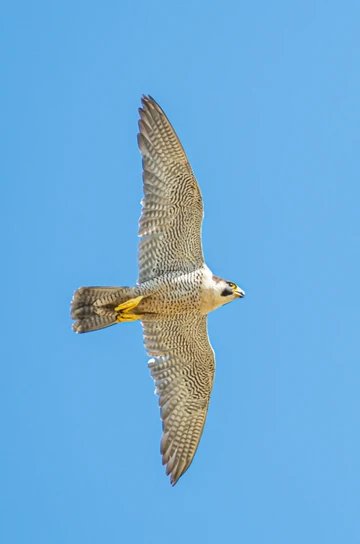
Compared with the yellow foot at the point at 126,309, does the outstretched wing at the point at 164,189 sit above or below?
above

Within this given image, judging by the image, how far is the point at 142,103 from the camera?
1653 cm

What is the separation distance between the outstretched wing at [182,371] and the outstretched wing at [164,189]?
3.85 feet

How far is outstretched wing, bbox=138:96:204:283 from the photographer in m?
16.5

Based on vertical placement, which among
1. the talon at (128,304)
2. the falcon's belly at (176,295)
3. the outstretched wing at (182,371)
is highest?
the falcon's belly at (176,295)

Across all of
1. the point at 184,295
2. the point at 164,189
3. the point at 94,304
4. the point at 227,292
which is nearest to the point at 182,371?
the point at 184,295

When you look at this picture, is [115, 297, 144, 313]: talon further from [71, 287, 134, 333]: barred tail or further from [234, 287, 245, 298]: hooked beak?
[234, 287, 245, 298]: hooked beak

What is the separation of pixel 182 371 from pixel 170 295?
4.22ft

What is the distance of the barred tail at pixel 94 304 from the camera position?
16.4m

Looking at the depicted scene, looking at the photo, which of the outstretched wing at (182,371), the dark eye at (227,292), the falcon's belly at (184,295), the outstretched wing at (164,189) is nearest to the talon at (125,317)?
the falcon's belly at (184,295)

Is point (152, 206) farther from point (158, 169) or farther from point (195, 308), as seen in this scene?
point (195, 308)

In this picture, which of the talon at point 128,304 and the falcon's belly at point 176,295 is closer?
the talon at point 128,304

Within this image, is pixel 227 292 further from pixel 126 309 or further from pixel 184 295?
pixel 126 309

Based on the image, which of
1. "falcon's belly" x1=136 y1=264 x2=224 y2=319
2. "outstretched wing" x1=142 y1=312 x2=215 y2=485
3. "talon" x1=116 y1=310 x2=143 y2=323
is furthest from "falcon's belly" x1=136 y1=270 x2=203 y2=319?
"outstretched wing" x1=142 y1=312 x2=215 y2=485

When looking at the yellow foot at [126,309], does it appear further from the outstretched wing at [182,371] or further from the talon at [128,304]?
the outstretched wing at [182,371]
